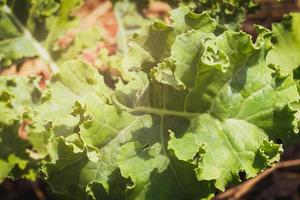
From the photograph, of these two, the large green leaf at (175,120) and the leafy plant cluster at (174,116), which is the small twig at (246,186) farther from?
the large green leaf at (175,120)

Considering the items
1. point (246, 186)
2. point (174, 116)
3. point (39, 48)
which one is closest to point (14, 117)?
point (39, 48)

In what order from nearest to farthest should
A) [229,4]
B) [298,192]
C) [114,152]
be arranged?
1. [114,152]
2. [229,4]
3. [298,192]

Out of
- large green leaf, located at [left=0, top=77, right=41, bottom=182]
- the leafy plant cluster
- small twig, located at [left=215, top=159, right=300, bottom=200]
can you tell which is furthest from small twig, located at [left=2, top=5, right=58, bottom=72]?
small twig, located at [left=215, top=159, right=300, bottom=200]

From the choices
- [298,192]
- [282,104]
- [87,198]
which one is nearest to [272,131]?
[282,104]

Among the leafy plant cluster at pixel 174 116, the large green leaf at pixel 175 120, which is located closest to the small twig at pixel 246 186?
the leafy plant cluster at pixel 174 116

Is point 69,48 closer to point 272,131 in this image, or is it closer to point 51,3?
point 51,3

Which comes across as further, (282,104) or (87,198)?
(87,198)

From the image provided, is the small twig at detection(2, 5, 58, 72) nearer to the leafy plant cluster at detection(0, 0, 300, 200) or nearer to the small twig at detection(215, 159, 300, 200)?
the leafy plant cluster at detection(0, 0, 300, 200)
